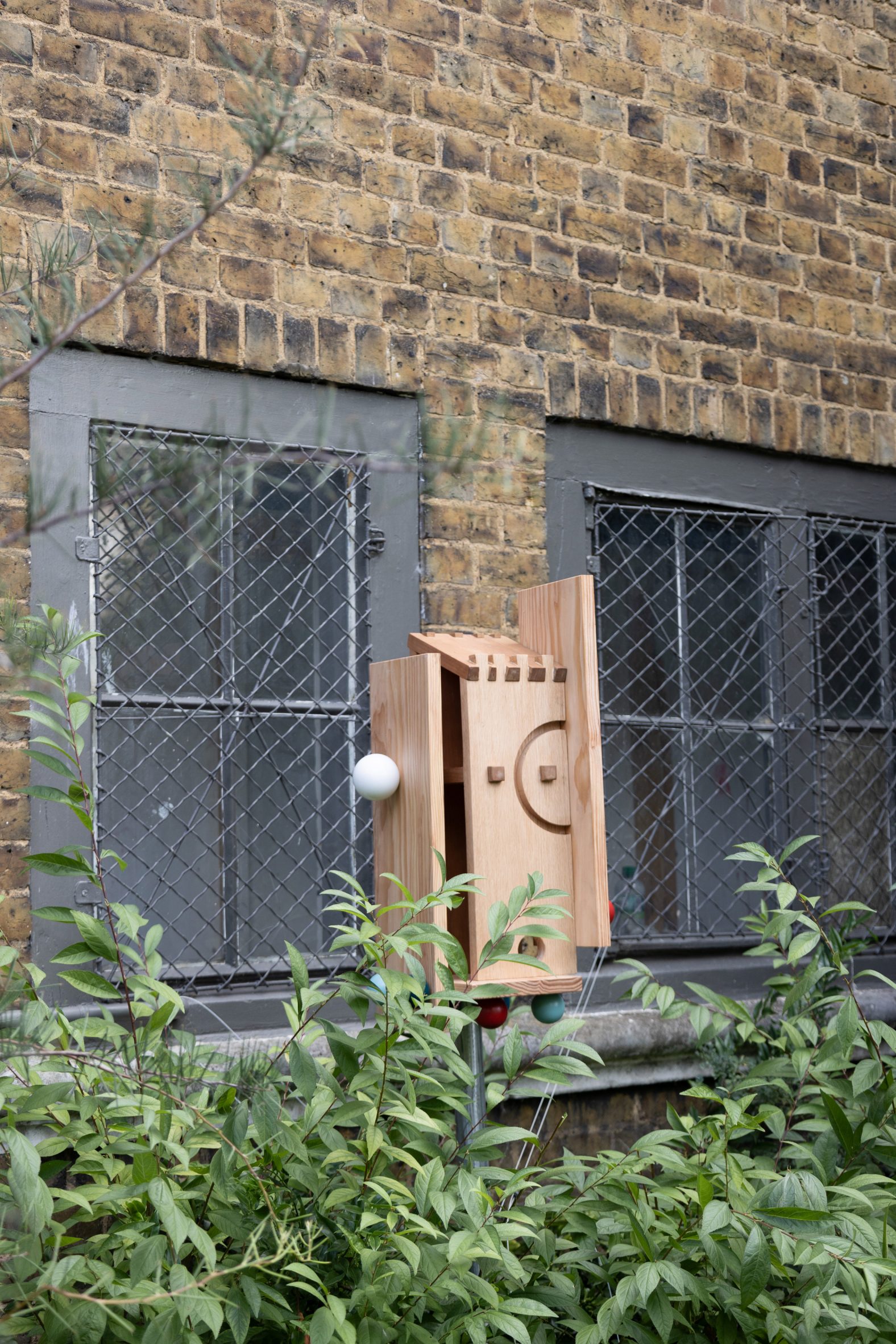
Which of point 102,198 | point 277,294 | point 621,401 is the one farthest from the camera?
point 621,401

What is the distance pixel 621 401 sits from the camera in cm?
418

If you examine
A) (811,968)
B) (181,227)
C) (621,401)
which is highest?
(181,227)

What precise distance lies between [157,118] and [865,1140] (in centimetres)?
300

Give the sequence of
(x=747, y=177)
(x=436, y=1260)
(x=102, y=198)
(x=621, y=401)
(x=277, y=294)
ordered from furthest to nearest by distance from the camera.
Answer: (x=747, y=177)
(x=621, y=401)
(x=277, y=294)
(x=102, y=198)
(x=436, y=1260)

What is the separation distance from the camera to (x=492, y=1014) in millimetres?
2547

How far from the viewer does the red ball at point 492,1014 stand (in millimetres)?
2539

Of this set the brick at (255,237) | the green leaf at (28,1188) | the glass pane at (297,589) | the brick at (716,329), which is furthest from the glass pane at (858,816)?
the green leaf at (28,1188)

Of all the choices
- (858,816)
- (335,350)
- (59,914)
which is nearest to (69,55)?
(335,350)

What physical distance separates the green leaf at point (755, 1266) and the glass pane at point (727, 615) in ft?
7.85

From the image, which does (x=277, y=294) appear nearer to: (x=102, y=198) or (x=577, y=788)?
(x=102, y=198)

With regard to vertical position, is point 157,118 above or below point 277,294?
above

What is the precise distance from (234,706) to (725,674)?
1.74 m

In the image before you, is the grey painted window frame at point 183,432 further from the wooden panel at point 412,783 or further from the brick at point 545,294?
the wooden panel at point 412,783

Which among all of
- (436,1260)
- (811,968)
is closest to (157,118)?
(811,968)
